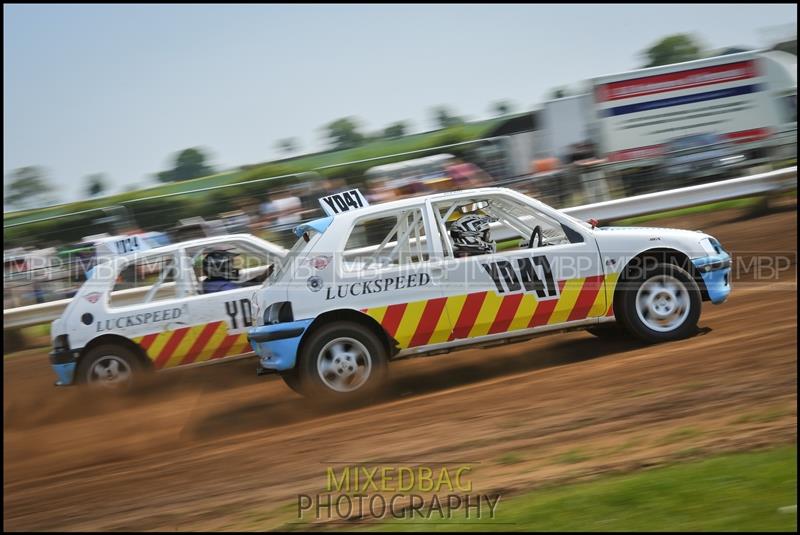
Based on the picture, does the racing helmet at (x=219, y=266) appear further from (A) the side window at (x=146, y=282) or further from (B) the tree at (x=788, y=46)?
(B) the tree at (x=788, y=46)

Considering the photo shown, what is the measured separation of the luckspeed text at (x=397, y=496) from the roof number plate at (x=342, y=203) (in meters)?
2.86

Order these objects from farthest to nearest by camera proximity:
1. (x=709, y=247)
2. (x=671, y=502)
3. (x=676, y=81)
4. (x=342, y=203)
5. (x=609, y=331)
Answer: (x=676, y=81)
(x=609, y=331)
(x=342, y=203)
(x=709, y=247)
(x=671, y=502)

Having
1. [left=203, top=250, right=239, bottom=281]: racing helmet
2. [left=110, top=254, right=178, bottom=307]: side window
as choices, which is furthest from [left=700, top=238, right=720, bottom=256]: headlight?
[left=110, top=254, right=178, bottom=307]: side window

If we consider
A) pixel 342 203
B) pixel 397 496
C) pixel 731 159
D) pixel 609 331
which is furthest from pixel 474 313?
pixel 731 159

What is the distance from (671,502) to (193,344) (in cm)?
599

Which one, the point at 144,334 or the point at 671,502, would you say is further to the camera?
the point at 144,334

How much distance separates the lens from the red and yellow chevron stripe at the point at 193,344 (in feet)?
29.8

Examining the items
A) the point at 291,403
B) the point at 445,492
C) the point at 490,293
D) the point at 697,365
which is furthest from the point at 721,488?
the point at 291,403

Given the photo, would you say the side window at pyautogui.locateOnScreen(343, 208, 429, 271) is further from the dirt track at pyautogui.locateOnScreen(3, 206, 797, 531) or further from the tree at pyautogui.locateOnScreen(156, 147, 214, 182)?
the tree at pyautogui.locateOnScreen(156, 147, 214, 182)

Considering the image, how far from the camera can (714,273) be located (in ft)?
24.7

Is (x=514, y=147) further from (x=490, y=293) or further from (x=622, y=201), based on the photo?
(x=490, y=293)

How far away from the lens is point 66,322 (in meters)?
9.16

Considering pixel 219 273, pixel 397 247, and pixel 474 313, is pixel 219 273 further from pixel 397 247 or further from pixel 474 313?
pixel 474 313

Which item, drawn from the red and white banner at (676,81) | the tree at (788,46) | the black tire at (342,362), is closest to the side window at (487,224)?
the black tire at (342,362)
